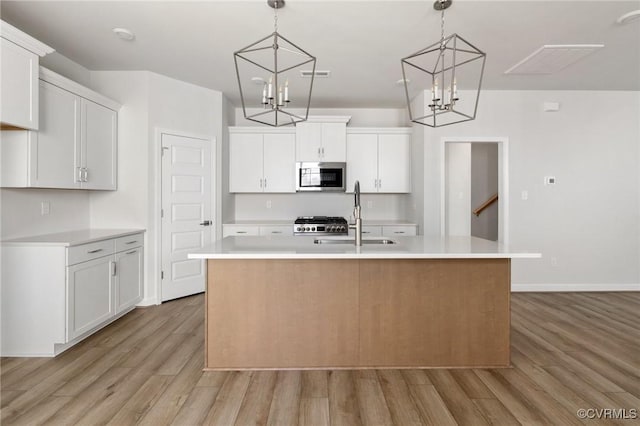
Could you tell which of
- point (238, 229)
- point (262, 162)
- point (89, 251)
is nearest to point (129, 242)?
point (89, 251)

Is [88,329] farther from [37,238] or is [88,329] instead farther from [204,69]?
[204,69]

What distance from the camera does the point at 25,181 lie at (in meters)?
2.75

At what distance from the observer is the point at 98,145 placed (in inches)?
141

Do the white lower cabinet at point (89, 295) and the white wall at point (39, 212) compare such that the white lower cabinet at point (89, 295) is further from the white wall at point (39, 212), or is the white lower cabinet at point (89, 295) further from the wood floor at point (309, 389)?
the white wall at point (39, 212)

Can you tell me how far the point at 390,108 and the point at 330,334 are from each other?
3.91 m

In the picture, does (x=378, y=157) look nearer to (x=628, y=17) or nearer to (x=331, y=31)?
(x=331, y=31)

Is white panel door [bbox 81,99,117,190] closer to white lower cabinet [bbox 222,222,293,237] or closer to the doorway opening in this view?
white lower cabinet [bbox 222,222,293,237]

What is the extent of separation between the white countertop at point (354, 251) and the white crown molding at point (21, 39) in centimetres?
197

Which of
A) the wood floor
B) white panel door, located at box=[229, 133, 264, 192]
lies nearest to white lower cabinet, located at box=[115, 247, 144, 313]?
the wood floor

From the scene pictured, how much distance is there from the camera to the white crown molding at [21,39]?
7.83ft

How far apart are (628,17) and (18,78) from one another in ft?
15.0

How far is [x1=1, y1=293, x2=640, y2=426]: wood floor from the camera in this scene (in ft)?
6.34

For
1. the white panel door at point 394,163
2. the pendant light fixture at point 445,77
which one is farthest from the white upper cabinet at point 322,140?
the pendant light fixture at point 445,77

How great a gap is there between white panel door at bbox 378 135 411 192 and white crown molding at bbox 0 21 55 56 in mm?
3790
